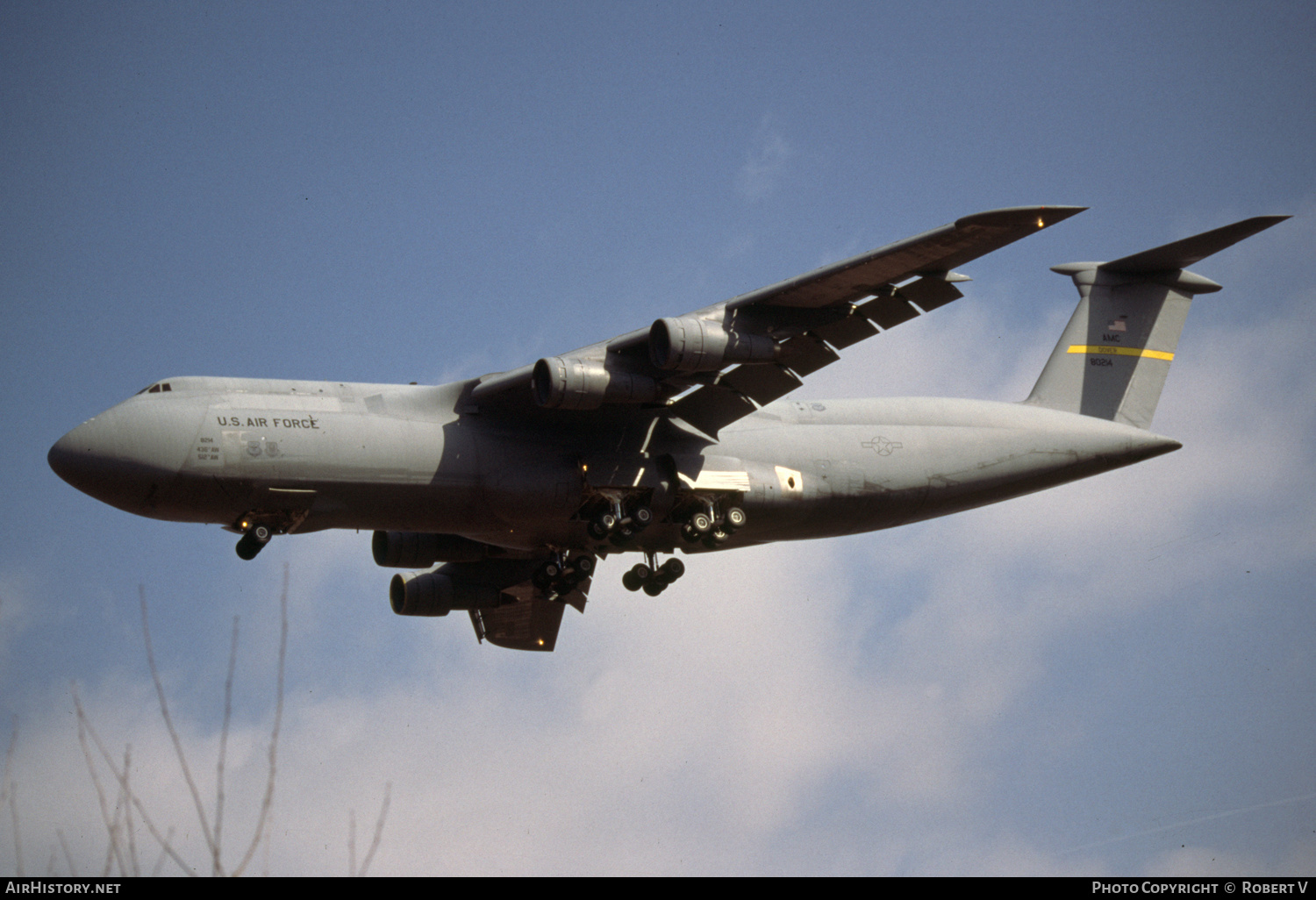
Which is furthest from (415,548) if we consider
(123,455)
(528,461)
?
(123,455)

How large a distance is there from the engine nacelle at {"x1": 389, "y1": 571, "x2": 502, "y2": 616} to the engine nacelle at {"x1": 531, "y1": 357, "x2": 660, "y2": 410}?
16.3ft

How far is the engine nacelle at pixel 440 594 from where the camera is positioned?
1933 cm

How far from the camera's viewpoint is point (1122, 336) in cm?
1992

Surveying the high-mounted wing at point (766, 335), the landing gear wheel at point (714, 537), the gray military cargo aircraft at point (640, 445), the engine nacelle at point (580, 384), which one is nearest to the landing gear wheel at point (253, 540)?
the gray military cargo aircraft at point (640, 445)

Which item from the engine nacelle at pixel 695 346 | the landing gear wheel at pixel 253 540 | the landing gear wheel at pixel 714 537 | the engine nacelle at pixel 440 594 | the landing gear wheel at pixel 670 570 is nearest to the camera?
the engine nacelle at pixel 695 346

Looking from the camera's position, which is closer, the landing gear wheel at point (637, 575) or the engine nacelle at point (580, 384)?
the engine nacelle at point (580, 384)

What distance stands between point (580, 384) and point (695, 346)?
124cm

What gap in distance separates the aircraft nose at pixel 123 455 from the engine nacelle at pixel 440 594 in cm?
514

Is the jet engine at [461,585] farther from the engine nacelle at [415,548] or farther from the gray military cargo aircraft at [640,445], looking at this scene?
the engine nacelle at [415,548]

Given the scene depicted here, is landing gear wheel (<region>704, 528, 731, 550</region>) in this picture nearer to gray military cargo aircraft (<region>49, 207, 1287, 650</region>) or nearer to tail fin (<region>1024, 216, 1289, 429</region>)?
gray military cargo aircraft (<region>49, 207, 1287, 650</region>)

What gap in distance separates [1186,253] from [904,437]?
15.6ft

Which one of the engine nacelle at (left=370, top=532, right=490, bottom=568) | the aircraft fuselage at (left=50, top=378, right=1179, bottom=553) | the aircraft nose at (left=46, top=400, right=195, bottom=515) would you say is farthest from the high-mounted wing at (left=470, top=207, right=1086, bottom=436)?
the aircraft nose at (left=46, top=400, right=195, bottom=515)

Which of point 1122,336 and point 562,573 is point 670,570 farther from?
point 1122,336
